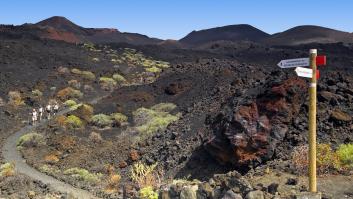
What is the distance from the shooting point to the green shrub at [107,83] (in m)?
50.7

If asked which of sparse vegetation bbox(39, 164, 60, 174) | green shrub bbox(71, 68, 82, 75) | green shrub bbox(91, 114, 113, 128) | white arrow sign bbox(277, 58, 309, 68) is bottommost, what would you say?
sparse vegetation bbox(39, 164, 60, 174)

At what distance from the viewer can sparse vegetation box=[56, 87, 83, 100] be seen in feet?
149

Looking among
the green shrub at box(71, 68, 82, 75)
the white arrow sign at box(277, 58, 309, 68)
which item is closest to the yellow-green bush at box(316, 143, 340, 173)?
the white arrow sign at box(277, 58, 309, 68)

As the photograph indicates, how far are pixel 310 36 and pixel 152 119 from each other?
360ft

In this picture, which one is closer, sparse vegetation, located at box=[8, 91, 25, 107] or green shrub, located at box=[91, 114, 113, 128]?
green shrub, located at box=[91, 114, 113, 128]

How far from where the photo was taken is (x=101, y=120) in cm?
3403

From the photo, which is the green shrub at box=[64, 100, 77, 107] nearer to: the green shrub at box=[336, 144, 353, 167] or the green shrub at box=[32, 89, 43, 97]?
the green shrub at box=[32, 89, 43, 97]

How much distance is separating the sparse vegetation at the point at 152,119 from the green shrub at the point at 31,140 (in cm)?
576

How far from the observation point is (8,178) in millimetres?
20969

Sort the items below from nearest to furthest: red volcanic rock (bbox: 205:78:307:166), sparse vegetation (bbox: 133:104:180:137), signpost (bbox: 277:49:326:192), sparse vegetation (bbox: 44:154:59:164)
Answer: signpost (bbox: 277:49:326:192) < red volcanic rock (bbox: 205:78:307:166) < sparse vegetation (bbox: 44:154:59:164) < sparse vegetation (bbox: 133:104:180:137)

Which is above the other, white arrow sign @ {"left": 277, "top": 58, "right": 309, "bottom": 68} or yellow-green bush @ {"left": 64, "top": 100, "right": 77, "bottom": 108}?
white arrow sign @ {"left": 277, "top": 58, "right": 309, "bottom": 68}

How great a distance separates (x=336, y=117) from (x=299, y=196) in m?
8.68

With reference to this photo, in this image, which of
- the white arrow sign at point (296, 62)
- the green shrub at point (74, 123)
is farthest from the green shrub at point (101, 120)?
the white arrow sign at point (296, 62)

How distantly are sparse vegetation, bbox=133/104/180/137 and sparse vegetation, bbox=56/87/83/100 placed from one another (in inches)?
446
